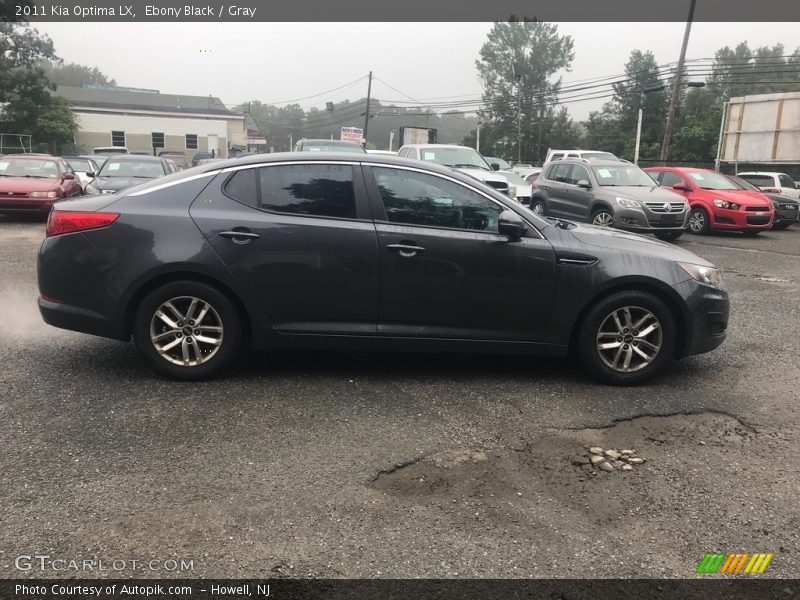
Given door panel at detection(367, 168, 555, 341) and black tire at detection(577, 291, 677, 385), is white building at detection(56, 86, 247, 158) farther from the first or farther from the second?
black tire at detection(577, 291, 677, 385)

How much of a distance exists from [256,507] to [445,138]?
78.7 m

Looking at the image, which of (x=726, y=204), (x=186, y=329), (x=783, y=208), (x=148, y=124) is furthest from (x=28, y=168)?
(x=148, y=124)

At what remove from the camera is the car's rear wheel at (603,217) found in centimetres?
1239

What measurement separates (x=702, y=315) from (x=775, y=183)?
17283mm

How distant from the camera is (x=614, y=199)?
12.3m

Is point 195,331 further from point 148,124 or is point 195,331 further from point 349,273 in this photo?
point 148,124

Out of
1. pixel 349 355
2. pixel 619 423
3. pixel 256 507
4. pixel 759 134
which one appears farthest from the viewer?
pixel 759 134

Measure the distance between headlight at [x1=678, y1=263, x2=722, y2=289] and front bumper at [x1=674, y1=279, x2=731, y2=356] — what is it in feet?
0.13

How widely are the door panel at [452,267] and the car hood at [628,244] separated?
0.39 m

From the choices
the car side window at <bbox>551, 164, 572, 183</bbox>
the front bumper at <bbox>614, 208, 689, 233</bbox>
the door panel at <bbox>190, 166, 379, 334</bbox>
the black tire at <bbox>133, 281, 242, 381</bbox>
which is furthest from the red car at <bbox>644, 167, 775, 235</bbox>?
the black tire at <bbox>133, 281, 242, 381</bbox>

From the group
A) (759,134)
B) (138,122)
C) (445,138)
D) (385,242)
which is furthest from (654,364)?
(445,138)

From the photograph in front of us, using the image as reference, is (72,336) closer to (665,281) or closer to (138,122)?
(665,281)

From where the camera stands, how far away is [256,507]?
116 inches

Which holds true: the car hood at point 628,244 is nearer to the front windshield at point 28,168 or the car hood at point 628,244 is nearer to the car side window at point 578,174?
the car side window at point 578,174
